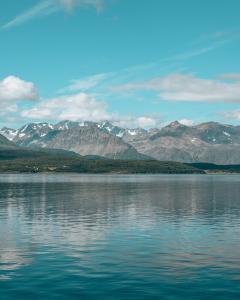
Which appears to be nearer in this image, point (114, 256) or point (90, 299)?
point (90, 299)

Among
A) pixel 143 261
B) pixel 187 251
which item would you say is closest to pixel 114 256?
pixel 143 261

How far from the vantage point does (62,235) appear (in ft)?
246

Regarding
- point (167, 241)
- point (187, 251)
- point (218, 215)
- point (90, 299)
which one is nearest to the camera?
point (90, 299)

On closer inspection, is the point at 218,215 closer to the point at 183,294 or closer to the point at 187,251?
the point at 187,251

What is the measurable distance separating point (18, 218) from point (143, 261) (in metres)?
49.6

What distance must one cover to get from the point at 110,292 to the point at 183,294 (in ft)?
21.7

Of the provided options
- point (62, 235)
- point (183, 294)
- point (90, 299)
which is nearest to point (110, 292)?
point (90, 299)

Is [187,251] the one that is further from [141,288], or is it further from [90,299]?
[90,299]

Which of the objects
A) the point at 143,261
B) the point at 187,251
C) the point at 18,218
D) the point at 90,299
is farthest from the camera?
the point at 18,218

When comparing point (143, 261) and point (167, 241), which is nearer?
point (143, 261)

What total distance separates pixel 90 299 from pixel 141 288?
220 inches

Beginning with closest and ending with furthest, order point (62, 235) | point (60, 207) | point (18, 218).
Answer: point (62, 235), point (18, 218), point (60, 207)

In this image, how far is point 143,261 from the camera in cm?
5541

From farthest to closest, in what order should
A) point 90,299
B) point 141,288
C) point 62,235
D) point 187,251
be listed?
1. point 62,235
2. point 187,251
3. point 141,288
4. point 90,299
